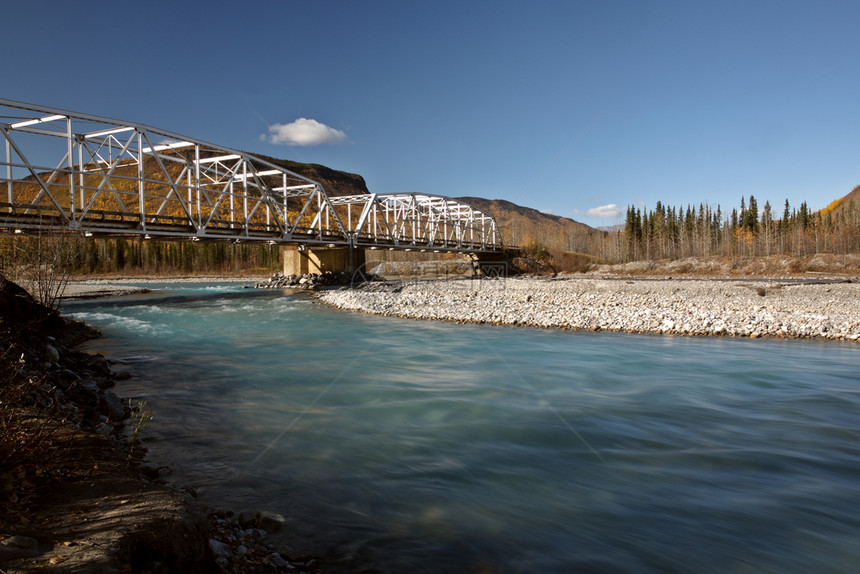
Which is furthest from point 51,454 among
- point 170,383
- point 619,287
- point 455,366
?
point 619,287

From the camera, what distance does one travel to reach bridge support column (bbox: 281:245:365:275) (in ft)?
178

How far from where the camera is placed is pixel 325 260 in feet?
179

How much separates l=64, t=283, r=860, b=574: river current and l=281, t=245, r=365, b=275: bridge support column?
1579 inches

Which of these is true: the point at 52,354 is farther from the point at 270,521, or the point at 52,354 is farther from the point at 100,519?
the point at 100,519


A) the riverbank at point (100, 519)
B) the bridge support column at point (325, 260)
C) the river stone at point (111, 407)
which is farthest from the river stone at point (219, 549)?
the bridge support column at point (325, 260)

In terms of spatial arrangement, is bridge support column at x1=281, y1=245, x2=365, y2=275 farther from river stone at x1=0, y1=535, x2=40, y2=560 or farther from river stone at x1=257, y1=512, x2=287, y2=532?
river stone at x1=0, y1=535, x2=40, y2=560

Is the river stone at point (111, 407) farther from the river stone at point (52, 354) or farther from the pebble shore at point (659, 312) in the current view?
the pebble shore at point (659, 312)

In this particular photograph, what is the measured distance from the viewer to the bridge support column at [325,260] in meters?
54.4

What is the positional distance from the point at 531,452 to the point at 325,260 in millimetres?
49899

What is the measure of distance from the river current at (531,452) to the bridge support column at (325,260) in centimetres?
4012

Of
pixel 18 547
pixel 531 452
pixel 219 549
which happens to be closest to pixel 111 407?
pixel 219 549

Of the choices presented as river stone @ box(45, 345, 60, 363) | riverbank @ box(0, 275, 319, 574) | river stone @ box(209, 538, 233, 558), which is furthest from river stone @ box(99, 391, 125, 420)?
river stone @ box(209, 538, 233, 558)

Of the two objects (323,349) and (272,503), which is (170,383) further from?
(272,503)

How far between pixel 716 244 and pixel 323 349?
424ft
